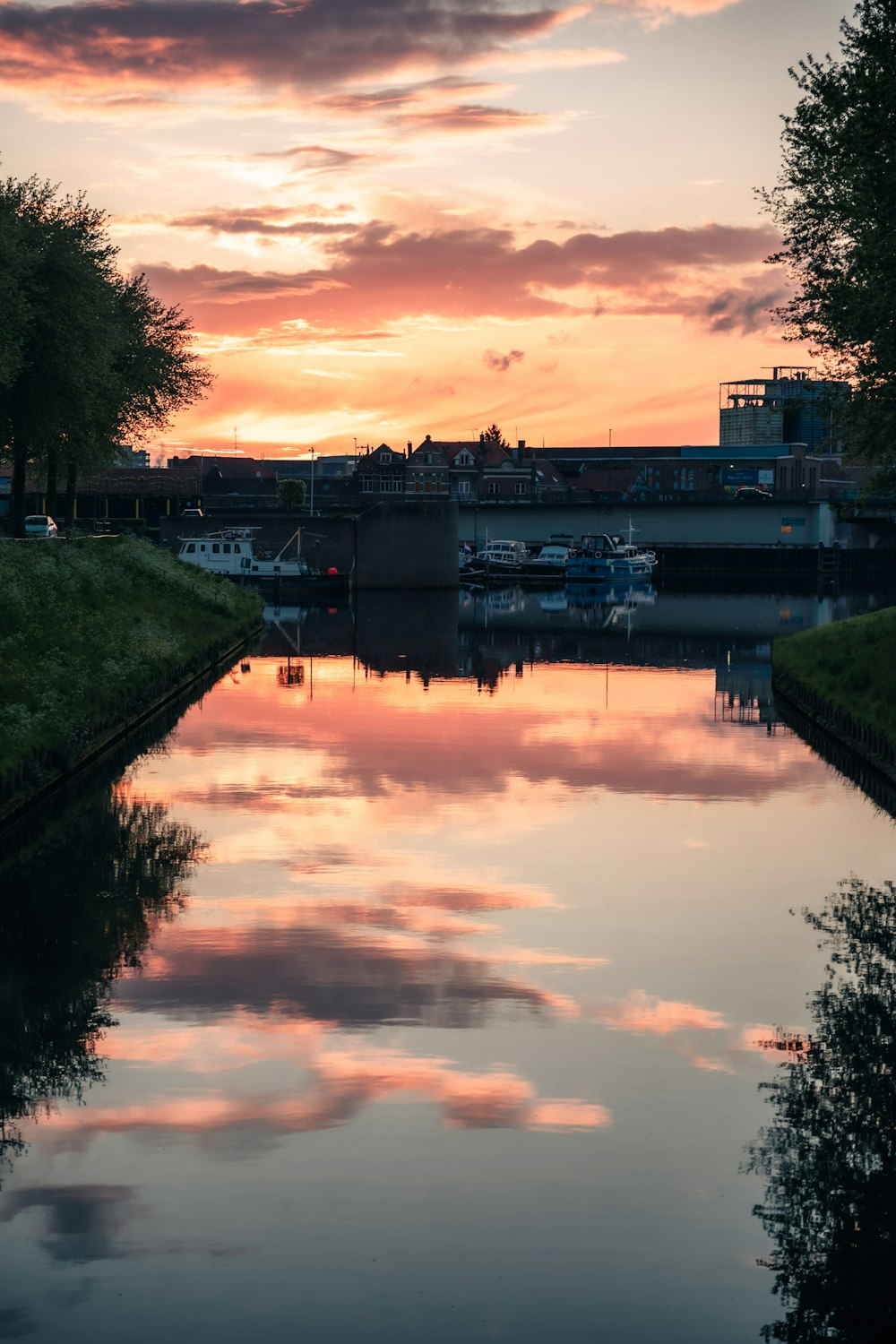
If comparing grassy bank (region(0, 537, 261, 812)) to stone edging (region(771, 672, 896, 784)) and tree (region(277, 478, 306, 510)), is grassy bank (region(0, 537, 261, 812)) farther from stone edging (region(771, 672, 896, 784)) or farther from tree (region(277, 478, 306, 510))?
tree (region(277, 478, 306, 510))

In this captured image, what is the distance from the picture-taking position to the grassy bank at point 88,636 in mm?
33716

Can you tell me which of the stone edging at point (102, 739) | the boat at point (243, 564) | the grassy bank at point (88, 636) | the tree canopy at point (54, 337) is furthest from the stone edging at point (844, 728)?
the boat at point (243, 564)

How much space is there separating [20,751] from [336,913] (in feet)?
35.2

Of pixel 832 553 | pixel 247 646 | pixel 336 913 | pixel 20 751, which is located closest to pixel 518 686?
pixel 247 646

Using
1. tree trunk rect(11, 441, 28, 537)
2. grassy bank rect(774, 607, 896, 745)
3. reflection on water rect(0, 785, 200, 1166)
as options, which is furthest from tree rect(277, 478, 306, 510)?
reflection on water rect(0, 785, 200, 1166)

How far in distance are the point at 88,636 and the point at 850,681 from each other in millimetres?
22135

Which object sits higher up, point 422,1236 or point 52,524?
point 52,524

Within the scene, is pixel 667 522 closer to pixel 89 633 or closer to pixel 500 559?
pixel 500 559

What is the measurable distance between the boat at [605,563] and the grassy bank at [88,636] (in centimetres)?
6073

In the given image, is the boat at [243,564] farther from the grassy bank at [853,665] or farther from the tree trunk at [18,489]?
the grassy bank at [853,665]

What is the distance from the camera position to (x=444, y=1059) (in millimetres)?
16141

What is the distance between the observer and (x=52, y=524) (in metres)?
107

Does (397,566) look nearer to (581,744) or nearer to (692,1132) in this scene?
(581,744)

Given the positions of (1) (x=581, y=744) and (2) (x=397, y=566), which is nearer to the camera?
(1) (x=581, y=744)
